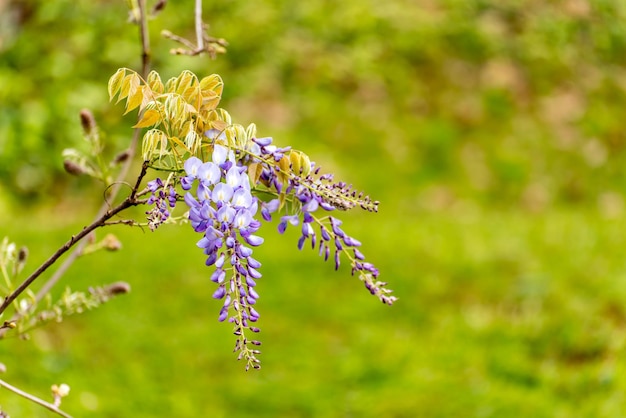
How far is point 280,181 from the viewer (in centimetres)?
178

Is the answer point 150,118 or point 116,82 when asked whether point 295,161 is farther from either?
point 116,82

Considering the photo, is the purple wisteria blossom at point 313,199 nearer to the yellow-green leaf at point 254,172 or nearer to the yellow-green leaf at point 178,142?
the yellow-green leaf at point 254,172

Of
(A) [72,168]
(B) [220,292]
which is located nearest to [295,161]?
(B) [220,292]

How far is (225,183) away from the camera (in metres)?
1.67

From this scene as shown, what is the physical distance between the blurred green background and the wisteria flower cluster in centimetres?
287

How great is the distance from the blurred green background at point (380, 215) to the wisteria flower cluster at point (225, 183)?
2871 mm

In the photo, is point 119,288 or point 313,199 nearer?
point 313,199

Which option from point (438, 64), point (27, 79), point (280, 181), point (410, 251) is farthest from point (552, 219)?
point (280, 181)

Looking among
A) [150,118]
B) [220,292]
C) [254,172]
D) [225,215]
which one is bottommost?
[220,292]

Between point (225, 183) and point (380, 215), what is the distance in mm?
7565

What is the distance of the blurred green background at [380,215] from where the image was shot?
4797 mm

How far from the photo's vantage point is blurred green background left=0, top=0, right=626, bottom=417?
4.80 metres

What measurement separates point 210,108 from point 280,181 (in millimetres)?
223

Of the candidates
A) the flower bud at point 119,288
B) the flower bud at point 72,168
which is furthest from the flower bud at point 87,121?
the flower bud at point 119,288
